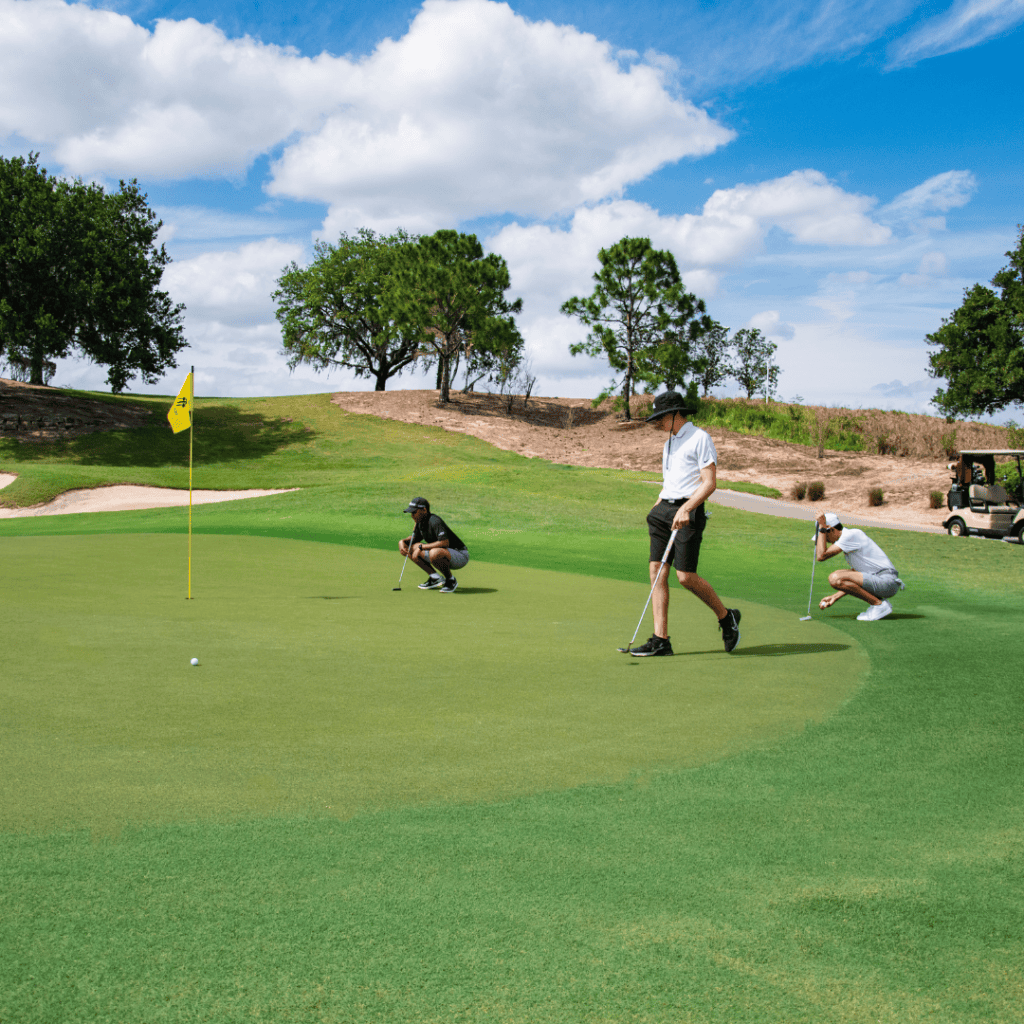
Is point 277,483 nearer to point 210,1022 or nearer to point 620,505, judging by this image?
point 620,505

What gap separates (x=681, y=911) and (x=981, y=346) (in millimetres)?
43237

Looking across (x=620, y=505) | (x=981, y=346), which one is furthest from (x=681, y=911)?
(x=981, y=346)

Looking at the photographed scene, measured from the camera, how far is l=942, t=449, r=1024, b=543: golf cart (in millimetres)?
23344

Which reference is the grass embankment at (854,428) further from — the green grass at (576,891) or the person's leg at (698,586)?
the green grass at (576,891)

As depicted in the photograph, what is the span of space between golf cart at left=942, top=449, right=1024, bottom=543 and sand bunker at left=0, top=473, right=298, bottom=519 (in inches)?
780

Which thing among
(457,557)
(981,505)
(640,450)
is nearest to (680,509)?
(457,557)

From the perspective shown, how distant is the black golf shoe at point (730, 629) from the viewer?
26.7 ft

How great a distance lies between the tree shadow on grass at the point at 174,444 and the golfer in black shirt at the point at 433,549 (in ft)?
97.2

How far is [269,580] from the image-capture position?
40.1 feet

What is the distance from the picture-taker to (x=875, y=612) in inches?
409

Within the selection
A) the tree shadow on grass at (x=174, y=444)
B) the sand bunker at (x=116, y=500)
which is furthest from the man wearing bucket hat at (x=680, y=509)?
the tree shadow on grass at (x=174, y=444)

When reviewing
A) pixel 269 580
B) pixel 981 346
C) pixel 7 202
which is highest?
pixel 7 202

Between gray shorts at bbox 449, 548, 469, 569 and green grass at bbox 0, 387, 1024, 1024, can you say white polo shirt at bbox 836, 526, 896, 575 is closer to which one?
green grass at bbox 0, 387, 1024, 1024

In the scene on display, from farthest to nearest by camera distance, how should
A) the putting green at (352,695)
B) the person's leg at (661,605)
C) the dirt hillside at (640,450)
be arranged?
the dirt hillside at (640,450)
the person's leg at (661,605)
the putting green at (352,695)
